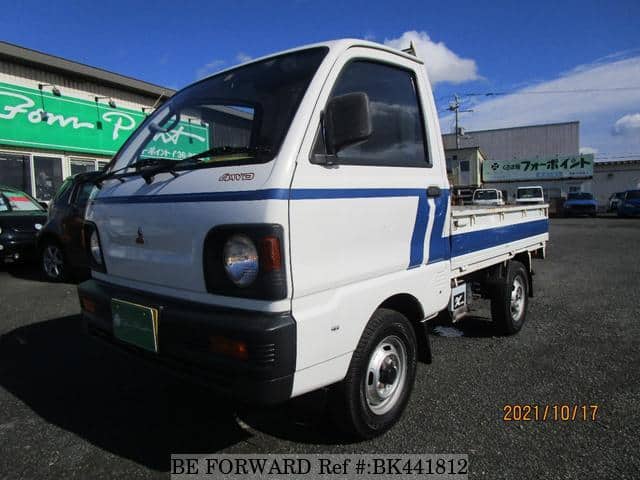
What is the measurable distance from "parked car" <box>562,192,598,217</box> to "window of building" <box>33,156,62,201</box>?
26.5 meters

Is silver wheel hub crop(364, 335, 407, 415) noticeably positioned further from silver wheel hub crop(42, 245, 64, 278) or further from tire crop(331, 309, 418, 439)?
silver wheel hub crop(42, 245, 64, 278)

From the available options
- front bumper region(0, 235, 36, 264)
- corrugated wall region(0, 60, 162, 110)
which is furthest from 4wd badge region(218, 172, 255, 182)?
corrugated wall region(0, 60, 162, 110)

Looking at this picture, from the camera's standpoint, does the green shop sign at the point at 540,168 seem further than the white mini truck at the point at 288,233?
Yes

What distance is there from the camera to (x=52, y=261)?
23.5 feet

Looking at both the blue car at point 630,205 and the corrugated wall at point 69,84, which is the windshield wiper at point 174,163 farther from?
the blue car at point 630,205

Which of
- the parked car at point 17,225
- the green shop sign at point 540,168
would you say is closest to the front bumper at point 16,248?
the parked car at point 17,225

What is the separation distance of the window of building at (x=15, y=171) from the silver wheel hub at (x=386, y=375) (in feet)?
36.5

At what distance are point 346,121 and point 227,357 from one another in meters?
1.22

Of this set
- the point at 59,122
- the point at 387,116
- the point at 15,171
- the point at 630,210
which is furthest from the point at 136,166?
the point at 630,210

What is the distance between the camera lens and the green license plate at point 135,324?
212 centimetres

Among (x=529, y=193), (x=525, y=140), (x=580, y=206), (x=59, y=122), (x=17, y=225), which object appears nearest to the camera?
(x=17, y=225)

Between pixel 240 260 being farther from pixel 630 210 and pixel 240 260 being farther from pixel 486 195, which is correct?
pixel 630 210

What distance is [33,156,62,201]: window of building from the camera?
10.9 metres
